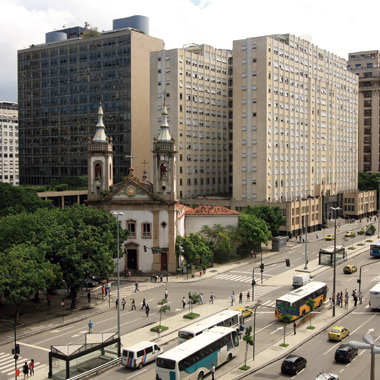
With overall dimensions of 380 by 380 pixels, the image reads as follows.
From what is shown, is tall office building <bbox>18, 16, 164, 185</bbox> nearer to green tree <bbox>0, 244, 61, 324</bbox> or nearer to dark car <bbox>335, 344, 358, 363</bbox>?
green tree <bbox>0, 244, 61, 324</bbox>

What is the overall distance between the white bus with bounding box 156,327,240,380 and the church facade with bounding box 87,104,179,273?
33203 mm

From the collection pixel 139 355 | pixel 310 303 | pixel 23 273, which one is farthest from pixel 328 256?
pixel 23 273

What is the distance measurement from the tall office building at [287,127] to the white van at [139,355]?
71.0m

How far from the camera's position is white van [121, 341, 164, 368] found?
1532 inches

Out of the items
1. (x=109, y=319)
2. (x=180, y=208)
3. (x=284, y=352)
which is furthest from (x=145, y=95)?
(x=284, y=352)

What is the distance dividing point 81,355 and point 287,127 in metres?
89.5

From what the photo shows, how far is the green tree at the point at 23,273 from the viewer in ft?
154

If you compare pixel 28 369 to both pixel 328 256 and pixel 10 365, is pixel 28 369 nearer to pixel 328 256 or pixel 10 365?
pixel 10 365

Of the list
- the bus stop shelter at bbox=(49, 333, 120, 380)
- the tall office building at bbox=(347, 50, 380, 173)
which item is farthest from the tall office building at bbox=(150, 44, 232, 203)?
the bus stop shelter at bbox=(49, 333, 120, 380)

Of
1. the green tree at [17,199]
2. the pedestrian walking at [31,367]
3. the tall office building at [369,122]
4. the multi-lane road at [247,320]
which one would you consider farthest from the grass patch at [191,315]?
the tall office building at [369,122]

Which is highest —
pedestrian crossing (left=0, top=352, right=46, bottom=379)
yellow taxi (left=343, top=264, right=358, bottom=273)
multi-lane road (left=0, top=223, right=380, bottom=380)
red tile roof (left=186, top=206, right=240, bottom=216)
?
red tile roof (left=186, top=206, right=240, bottom=216)

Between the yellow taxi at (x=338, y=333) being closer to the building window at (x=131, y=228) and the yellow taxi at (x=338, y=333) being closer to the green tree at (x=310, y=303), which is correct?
the green tree at (x=310, y=303)

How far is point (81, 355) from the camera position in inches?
1483

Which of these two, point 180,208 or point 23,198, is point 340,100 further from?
point 23,198
